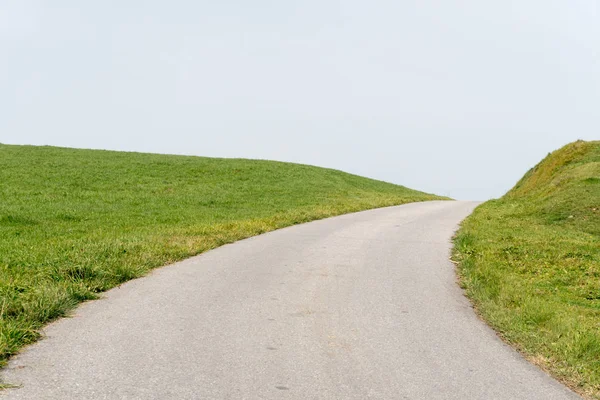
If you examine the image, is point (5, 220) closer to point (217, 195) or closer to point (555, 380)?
point (217, 195)

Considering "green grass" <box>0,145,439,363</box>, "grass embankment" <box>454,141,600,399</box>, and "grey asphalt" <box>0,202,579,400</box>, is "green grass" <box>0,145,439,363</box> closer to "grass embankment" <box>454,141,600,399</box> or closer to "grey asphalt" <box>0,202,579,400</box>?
"grey asphalt" <box>0,202,579,400</box>

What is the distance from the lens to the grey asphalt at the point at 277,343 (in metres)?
5.14

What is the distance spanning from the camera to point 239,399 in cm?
483

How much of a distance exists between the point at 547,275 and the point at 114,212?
53.0 feet

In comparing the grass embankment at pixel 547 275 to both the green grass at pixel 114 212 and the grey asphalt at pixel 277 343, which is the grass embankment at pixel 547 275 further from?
the green grass at pixel 114 212

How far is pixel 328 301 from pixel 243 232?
7.78 m

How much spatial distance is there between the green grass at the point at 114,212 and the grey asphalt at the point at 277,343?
24.9 inches

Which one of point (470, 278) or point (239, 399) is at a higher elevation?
point (470, 278)

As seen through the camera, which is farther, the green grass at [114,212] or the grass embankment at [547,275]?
the green grass at [114,212]

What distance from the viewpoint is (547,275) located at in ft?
36.9

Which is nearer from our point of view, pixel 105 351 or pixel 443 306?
pixel 105 351

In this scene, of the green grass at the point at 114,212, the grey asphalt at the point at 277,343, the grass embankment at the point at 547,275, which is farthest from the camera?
the green grass at the point at 114,212

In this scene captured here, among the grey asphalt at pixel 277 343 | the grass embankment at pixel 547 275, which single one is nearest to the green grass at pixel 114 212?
the grey asphalt at pixel 277 343

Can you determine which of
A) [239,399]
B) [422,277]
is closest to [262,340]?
[239,399]
